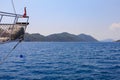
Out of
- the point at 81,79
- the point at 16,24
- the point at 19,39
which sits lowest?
the point at 81,79

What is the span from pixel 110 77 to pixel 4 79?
46.9 feet

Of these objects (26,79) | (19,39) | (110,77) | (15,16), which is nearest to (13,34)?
(19,39)

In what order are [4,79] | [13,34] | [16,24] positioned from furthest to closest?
[4,79] < [16,24] < [13,34]

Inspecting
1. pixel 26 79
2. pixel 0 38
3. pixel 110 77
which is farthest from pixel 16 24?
pixel 110 77

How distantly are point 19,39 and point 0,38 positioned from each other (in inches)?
48.7

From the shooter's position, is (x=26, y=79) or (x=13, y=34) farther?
(x=26, y=79)

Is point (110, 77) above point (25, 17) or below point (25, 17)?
below

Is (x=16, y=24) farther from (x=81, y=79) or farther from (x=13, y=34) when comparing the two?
(x=81, y=79)

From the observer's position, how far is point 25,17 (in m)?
17.6

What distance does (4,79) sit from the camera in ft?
110

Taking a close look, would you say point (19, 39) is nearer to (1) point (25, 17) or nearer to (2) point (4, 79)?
(1) point (25, 17)

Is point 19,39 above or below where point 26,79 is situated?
above

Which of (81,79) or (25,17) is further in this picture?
(81,79)

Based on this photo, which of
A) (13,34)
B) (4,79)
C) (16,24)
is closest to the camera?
(13,34)
